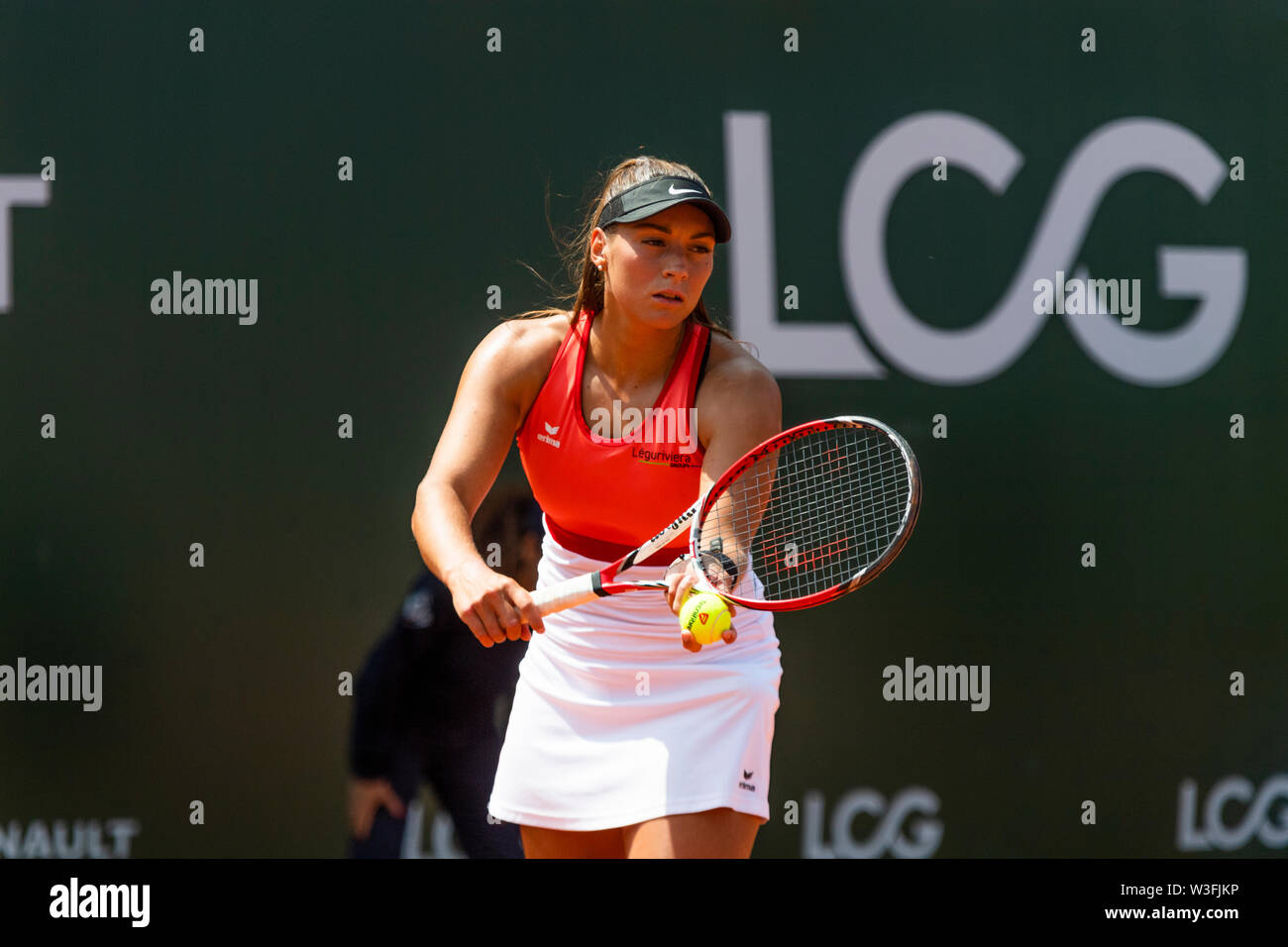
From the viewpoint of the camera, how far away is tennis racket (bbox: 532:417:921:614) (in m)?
2.18

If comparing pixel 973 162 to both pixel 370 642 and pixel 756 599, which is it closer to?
pixel 756 599

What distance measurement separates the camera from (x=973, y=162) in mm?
3486

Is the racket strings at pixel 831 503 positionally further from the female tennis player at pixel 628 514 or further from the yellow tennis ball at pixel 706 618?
the yellow tennis ball at pixel 706 618

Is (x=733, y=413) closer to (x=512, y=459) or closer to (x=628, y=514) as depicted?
(x=628, y=514)

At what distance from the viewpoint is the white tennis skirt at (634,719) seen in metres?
2.24

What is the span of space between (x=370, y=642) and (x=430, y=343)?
2.79 feet

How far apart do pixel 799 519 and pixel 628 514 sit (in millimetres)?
720

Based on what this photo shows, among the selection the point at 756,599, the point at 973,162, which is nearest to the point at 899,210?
the point at 973,162

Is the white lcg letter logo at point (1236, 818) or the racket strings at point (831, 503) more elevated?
the racket strings at point (831, 503)

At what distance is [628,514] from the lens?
7.81 ft

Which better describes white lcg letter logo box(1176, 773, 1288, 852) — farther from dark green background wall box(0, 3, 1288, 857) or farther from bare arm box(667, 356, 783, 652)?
bare arm box(667, 356, 783, 652)

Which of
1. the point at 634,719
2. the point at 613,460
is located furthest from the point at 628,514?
the point at 634,719

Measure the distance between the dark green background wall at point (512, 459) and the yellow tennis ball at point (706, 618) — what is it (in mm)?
1490

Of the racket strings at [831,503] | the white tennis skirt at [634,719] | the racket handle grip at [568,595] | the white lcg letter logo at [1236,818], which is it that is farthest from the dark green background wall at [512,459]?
the racket handle grip at [568,595]
